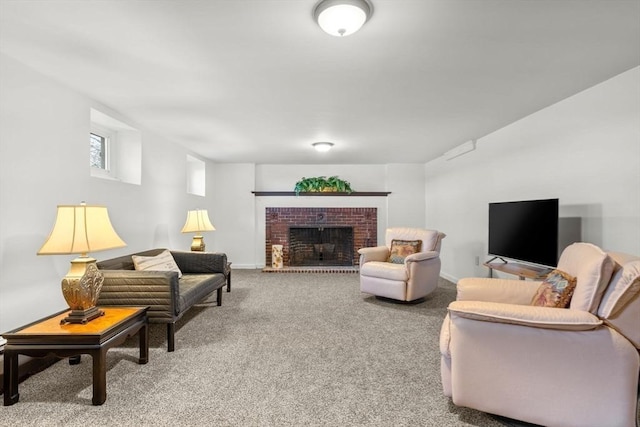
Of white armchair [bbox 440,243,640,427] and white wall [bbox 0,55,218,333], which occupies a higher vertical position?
white wall [bbox 0,55,218,333]

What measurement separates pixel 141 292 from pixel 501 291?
2.74m

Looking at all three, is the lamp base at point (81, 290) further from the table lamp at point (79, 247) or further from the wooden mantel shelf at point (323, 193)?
the wooden mantel shelf at point (323, 193)

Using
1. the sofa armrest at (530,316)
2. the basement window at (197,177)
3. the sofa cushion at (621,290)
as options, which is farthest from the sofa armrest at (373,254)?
the basement window at (197,177)

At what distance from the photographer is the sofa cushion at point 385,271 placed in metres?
3.63

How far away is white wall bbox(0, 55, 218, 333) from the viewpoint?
6.94 feet

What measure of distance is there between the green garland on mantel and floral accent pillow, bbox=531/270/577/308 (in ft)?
14.7

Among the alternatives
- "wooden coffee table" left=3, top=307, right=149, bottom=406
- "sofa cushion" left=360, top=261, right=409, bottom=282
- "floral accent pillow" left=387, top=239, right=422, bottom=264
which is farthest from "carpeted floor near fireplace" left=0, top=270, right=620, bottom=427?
"floral accent pillow" left=387, top=239, right=422, bottom=264

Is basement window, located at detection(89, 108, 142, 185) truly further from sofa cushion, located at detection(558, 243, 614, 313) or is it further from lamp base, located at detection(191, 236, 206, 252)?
sofa cushion, located at detection(558, 243, 614, 313)

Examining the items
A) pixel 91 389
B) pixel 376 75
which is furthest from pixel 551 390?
pixel 91 389

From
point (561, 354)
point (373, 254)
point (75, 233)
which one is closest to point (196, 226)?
point (75, 233)

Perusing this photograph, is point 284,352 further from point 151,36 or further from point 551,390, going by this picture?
point 151,36

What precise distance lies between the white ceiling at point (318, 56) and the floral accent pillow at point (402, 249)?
166 cm

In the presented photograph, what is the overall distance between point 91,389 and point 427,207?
5826mm

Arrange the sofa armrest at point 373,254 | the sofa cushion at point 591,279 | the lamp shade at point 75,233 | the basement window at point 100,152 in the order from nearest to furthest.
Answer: the sofa cushion at point 591,279 → the lamp shade at point 75,233 → the basement window at point 100,152 → the sofa armrest at point 373,254
